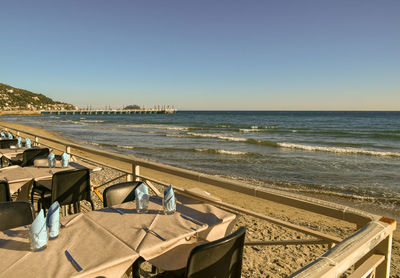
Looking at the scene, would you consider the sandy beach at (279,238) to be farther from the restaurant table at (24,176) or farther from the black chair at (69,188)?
the black chair at (69,188)

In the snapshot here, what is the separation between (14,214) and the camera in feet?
7.15

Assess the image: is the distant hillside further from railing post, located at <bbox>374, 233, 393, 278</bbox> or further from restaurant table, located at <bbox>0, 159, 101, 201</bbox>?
railing post, located at <bbox>374, 233, 393, 278</bbox>

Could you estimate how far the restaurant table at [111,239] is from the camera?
139cm

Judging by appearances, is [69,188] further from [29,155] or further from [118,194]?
[29,155]

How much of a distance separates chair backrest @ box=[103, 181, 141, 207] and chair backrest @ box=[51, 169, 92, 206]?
39.6 inches

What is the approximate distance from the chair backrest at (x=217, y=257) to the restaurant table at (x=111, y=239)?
1.11 ft

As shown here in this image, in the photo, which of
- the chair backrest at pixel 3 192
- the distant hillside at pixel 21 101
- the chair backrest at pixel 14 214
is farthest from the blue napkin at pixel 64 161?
the distant hillside at pixel 21 101

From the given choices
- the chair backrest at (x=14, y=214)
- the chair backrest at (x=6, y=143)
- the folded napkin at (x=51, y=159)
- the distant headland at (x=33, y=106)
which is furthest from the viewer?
the distant headland at (x=33, y=106)

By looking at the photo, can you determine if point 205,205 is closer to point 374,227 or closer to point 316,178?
point 374,227

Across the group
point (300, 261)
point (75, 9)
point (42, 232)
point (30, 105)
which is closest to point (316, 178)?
point (300, 261)

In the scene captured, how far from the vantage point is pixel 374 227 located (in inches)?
50.3

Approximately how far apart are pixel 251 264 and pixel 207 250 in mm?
2403

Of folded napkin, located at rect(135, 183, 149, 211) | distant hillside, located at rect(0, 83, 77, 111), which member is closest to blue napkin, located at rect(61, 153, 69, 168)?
folded napkin, located at rect(135, 183, 149, 211)

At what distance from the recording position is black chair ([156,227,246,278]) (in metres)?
1.36
